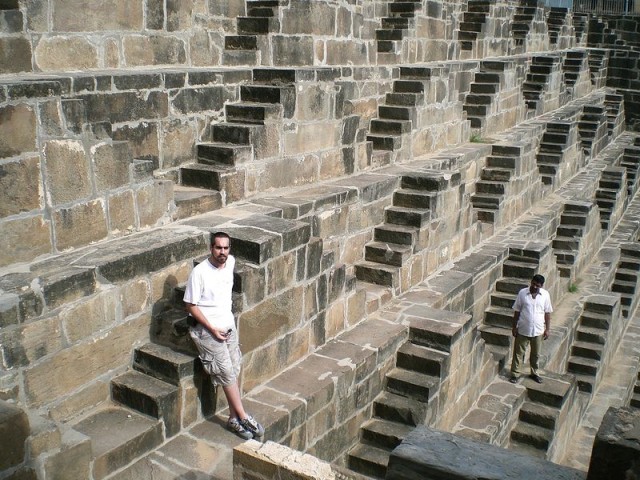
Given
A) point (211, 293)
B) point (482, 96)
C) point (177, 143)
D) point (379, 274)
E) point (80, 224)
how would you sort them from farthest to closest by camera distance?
point (482, 96) < point (379, 274) < point (177, 143) < point (80, 224) < point (211, 293)

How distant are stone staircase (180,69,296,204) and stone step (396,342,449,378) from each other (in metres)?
2.23

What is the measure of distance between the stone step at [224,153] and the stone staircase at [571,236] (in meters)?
7.27

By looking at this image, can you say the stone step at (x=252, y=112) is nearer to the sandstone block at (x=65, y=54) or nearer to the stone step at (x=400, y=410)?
the sandstone block at (x=65, y=54)

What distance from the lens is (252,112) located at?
7.28 m

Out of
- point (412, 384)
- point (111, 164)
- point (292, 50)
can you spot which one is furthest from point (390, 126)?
point (111, 164)

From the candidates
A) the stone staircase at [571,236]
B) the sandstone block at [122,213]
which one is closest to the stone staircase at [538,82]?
the stone staircase at [571,236]

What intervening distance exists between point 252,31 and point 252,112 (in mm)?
1499

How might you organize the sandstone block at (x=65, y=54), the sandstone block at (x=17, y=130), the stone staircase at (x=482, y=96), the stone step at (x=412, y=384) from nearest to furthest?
1. the sandstone block at (x=17, y=130)
2. the sandstone block at (x=65, y=54)
3. the stone step at (x=412, y=384)
4. the stone staircase at (x=482, y=96)

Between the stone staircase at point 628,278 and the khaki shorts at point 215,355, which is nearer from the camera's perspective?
the khaki shorts at point 215,355

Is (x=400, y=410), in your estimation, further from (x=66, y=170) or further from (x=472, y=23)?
(x=472, y=23)

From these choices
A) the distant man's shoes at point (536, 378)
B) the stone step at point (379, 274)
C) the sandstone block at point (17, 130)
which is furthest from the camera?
the distant man's shoes at point (536, 378)

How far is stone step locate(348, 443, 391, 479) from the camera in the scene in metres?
6.12

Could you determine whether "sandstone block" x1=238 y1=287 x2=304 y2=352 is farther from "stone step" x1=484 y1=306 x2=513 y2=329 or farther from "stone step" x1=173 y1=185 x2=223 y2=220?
"stone step" x1=484 y1=306 x2=513 y2=329

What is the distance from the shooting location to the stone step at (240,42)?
26.5 feet
